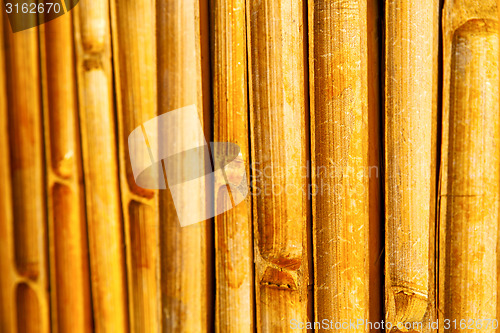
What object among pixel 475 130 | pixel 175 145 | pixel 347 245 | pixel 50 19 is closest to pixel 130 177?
pixel 175 145

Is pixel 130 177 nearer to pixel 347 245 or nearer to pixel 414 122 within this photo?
pixel 347 245

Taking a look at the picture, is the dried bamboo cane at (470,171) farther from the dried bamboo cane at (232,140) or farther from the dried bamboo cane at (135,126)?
the dried bamboo cane at (135,126)

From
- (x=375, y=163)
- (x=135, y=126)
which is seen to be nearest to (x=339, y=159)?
(x=375, y=163)

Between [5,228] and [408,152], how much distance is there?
59cm

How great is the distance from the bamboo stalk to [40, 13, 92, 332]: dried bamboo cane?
48 cm

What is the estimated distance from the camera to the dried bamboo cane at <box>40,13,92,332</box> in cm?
47

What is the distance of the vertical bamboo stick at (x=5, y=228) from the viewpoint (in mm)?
446

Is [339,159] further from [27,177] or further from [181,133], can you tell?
[27,177]

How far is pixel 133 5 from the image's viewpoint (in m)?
0.50

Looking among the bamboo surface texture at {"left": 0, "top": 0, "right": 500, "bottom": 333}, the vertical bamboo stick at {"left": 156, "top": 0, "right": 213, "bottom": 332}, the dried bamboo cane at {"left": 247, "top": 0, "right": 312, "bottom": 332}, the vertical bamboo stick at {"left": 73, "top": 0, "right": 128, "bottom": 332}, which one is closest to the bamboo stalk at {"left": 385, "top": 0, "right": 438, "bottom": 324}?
the bamboo surface texture at {"left": 0, "top": 0, "right": 500, "bottom": 333}

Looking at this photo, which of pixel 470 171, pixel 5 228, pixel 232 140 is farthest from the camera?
pixel 470 171

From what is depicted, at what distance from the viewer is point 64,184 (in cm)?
48

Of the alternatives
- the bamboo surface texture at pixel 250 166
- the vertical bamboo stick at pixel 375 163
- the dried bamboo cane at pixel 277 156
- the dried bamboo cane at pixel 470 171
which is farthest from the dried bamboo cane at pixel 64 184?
the dried bamboo cane at pixel 470 171

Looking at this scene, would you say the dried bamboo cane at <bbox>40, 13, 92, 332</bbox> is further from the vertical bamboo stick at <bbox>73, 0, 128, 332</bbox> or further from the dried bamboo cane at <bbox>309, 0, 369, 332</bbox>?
the dried bamboo cane at <bbox>309, 0, 369, 332</bbox>
